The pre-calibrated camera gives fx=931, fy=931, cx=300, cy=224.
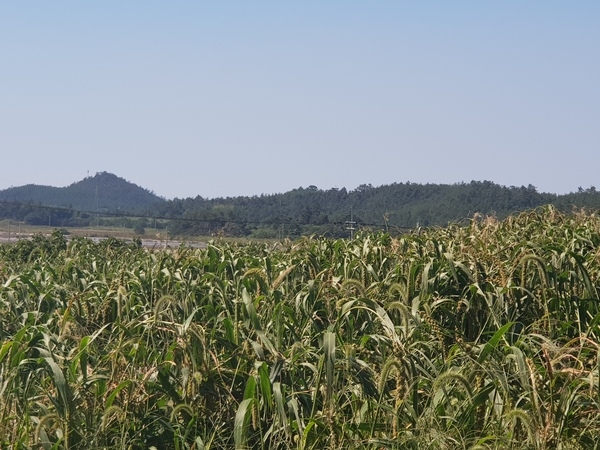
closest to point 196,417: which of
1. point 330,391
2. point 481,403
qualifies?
point 330,391

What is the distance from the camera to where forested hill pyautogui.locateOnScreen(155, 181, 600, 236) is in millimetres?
83438

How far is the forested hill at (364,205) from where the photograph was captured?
83438 millimetres

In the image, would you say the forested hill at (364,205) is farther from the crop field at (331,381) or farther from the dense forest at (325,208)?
the crop field at (331,381)

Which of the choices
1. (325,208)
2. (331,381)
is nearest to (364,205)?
(325,208)

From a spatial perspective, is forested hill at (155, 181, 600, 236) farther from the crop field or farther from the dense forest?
the crop field

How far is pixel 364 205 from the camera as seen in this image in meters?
128

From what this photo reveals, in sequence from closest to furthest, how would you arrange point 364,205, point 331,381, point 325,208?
point 331,381, point 364,205, point 325,208

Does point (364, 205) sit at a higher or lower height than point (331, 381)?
higher

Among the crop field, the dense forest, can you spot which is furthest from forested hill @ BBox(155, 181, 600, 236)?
the crop field

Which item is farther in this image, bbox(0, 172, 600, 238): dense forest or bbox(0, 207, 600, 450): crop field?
bbox(0, 172, 600, 238): dense forest

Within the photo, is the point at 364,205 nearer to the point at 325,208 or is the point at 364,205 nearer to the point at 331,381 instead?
the point at 325,208

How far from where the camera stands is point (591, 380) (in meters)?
4.37

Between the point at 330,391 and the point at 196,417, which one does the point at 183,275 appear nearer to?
the point at 196,417

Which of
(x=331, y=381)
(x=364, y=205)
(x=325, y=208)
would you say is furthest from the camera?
(x=325, y=208)
